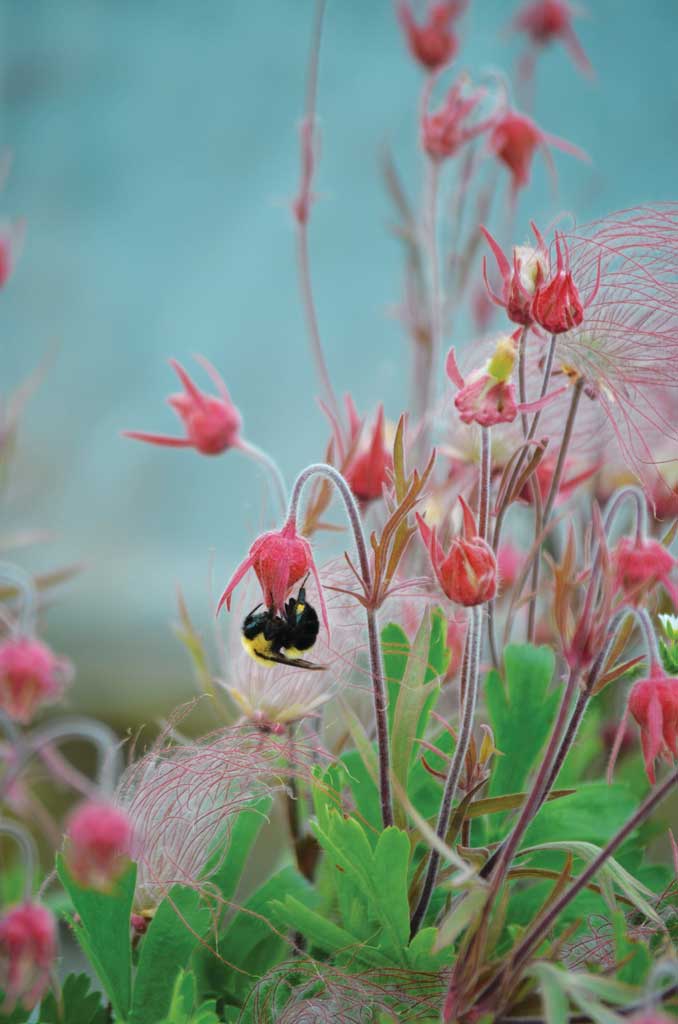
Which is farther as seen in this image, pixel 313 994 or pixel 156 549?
pixel 156 549

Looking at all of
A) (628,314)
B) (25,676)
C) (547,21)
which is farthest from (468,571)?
(547,21)

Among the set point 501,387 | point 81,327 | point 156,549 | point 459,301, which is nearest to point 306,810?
point 501,387

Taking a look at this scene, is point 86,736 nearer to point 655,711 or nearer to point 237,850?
point 237,850

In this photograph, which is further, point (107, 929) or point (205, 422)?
point (205, 422)

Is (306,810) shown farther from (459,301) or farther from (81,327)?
(81,327)

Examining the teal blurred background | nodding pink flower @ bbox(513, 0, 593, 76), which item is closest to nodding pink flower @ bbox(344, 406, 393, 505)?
nodding pink flower @ bbox(513, 0, 593, 76)

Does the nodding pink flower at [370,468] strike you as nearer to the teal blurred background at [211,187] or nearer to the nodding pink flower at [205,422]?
the nodding pink flower at [205,422]
